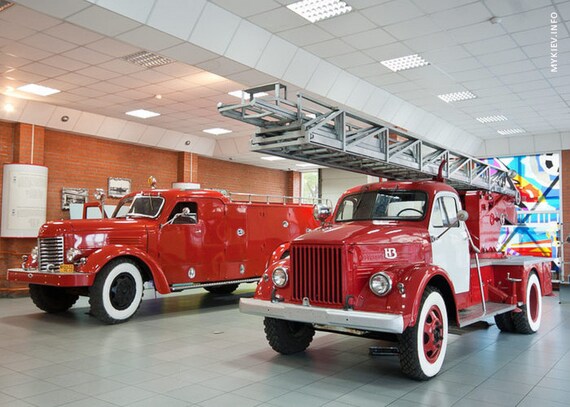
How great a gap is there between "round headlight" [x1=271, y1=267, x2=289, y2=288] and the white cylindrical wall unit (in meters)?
7.85

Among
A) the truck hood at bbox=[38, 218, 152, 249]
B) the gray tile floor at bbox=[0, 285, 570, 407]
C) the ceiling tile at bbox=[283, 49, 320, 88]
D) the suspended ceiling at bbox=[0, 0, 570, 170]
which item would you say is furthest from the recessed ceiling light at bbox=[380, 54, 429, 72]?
the truck hood at bbox=[38, 218, 152, 249]

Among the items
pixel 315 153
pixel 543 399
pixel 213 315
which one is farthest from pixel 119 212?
pixel 543 399

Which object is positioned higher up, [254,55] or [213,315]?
[254,55]

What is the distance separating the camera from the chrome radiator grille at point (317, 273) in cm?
427

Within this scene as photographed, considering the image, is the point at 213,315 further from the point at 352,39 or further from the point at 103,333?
the point at 352,39

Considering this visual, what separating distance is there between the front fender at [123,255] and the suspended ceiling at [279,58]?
114 inches

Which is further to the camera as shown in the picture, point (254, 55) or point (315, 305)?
point (254, 55)

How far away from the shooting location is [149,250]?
758 cm

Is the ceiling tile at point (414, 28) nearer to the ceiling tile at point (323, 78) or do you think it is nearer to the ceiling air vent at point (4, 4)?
the ceiling tile at point (323, 78)

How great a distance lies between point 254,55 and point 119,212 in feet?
11.8

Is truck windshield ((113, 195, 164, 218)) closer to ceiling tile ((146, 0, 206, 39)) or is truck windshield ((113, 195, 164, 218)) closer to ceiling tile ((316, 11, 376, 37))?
ceiling tile ((146, 0, 206, 39))

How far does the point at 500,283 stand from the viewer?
6.22 metres

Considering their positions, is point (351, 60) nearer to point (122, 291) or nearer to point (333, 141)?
point (333, 141)

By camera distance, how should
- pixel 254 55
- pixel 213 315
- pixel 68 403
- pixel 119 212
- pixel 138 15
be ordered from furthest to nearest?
1. pixel 119 212
2. pixel 213 315
3. pixel 254 55
4. pixel 138 15
5. pixel 68 403
